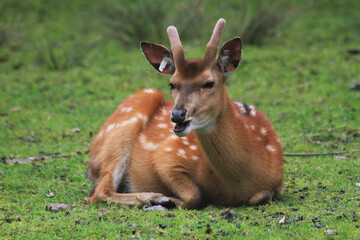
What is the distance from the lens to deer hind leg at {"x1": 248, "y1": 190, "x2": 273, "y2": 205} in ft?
16.7

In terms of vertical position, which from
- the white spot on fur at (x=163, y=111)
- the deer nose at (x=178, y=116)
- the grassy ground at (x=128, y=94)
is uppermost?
the deer nose at (x=178, y=116)

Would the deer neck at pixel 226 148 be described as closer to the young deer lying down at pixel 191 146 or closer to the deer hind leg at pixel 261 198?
the young deer lying down at pixel 191 146

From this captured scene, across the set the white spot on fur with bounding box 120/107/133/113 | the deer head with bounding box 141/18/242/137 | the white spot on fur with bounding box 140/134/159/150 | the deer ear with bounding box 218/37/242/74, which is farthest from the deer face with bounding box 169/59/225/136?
the white spot on fur with bounding box 120/107/133/113

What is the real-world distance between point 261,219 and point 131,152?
6.19 ft

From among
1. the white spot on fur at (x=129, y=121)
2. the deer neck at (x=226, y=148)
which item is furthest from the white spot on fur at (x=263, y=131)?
the white spot on fur at (x=129, y=121)

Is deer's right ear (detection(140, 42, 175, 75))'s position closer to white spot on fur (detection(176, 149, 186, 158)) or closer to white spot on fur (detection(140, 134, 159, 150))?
white spot on fur (detection(176, 149, 186, 158))

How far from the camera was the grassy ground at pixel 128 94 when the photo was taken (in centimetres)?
453

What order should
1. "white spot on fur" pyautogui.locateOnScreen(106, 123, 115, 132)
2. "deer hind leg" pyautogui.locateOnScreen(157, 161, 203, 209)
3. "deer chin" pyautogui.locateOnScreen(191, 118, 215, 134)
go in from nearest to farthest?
"deer chin" pyautogui.locateOnScreen(191, 118, 215, 134), "deer hind leg" pyautogui.locateOnScreen(157, 161, 203, 209), "white spot on fur" pyautogui.locateOnScreen(106, 123, 115, 132)

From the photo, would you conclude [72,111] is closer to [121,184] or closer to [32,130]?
[32,130]

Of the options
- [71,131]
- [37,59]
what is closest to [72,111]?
[71,131]

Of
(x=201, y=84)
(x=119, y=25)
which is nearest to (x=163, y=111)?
(x=201, y=84)

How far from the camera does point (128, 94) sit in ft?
34.3

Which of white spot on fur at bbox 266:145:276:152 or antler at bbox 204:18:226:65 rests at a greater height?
antler at bbox 204:18:226:65

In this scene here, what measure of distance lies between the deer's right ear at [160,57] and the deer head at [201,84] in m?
0.07
